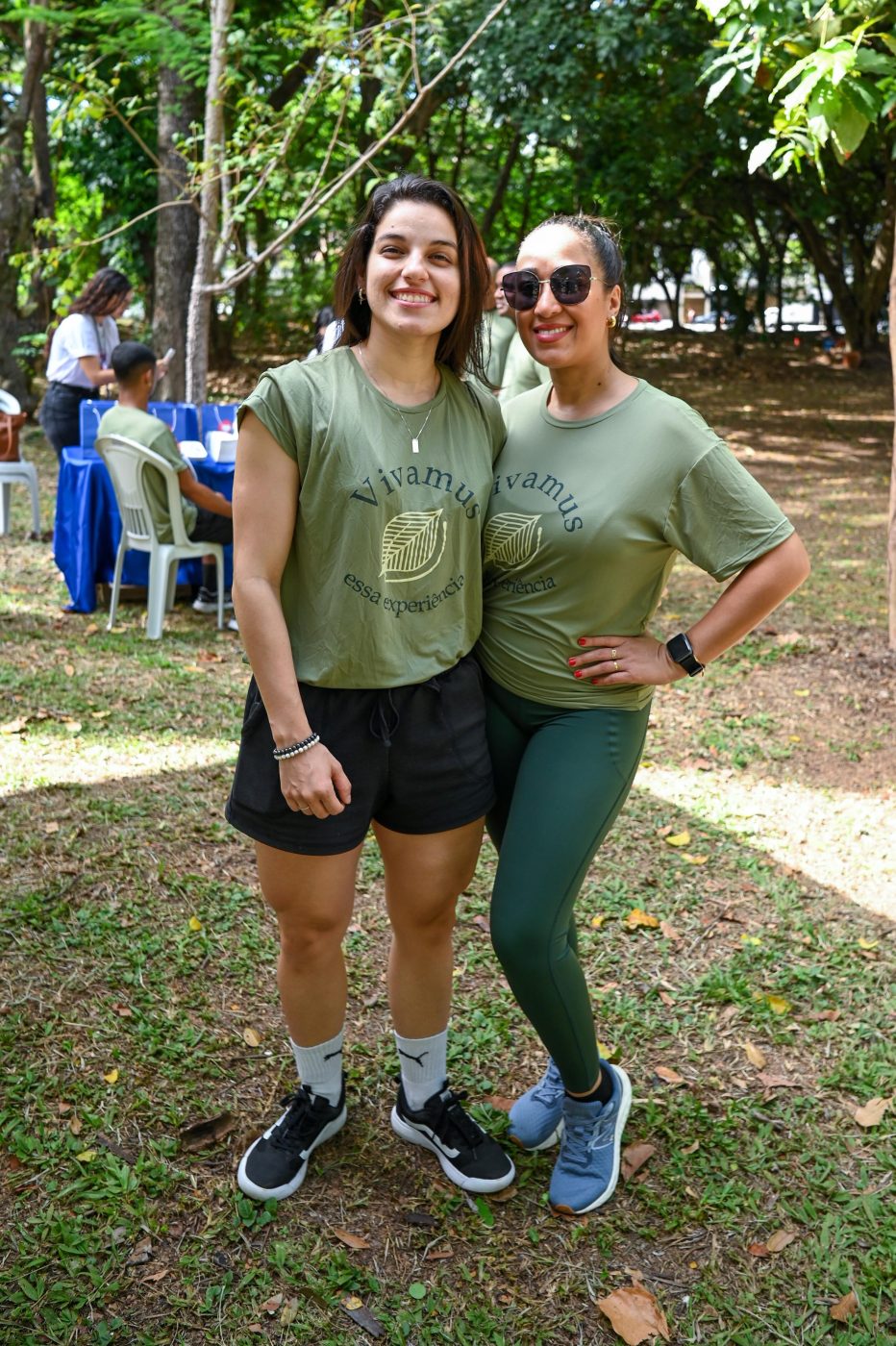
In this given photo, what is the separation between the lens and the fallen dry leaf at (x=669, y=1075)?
308 centimetres

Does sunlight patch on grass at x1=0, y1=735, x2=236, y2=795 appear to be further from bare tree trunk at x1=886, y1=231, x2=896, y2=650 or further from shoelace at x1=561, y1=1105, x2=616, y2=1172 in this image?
bare tree trunk at x1=886, y1=231, x2=896, y2=650

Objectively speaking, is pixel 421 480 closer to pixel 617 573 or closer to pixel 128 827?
pixel 617 573

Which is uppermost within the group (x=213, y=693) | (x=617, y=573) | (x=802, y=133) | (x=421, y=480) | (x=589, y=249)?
(x=802, y=133)

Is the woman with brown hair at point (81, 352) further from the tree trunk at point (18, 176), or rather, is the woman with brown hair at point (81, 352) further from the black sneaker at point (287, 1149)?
the black sneaker at point (287, 1149)

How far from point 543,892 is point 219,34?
7.65 meters

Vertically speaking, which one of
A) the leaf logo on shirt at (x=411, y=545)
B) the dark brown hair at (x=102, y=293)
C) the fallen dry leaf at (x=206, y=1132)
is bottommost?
the fallen dry leaf at (x=206, y=1132)

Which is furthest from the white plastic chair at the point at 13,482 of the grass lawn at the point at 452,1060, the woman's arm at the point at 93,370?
the grass lawn at the point at 452,1060

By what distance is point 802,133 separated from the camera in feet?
14.7

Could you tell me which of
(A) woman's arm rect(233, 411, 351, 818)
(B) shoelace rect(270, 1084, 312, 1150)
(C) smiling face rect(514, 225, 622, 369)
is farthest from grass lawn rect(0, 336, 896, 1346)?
(C) smiling face rect(514, 225, 622, 369)

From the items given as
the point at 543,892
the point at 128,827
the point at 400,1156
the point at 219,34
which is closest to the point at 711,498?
the point at 543,892

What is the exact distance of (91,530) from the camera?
699 cm

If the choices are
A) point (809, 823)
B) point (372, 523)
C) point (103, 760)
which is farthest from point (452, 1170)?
point (103, 760)

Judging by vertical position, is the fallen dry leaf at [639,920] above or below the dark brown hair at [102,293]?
below

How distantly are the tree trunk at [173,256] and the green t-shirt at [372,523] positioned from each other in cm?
1030
